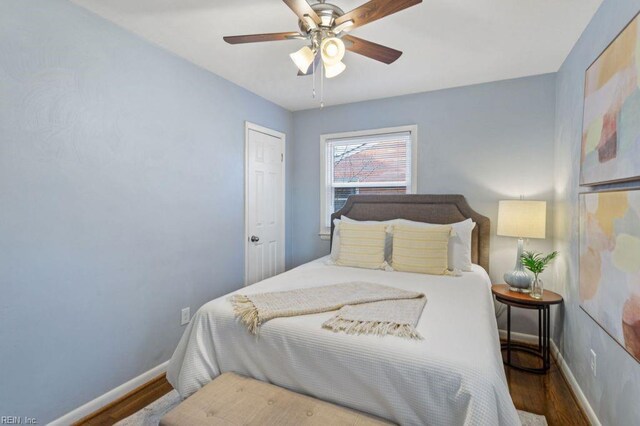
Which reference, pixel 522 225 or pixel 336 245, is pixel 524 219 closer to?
pixel 522 225

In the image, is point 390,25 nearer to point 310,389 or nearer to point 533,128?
point 533,128

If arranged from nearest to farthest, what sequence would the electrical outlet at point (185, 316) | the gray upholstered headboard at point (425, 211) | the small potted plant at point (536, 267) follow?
1. the small potted plant at point (536, 267)
2. the electrical outlet at point (185, 316)
3. the gray upholstered headboard at point (425, 211)

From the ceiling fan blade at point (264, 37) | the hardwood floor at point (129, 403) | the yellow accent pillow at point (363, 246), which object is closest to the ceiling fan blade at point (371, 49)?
the ceiling fan blade at point (264, 37)

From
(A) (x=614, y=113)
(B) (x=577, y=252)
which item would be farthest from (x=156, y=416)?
(A) (x=614, y=113)

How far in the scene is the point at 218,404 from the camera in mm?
1328

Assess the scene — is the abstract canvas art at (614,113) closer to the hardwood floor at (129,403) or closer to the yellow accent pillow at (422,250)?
the yellow accent pillow at (422,250)

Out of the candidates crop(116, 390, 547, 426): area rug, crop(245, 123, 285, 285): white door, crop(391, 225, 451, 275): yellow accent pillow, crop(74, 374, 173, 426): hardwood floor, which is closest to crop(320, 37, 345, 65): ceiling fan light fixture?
crop(391, 225, 451, 275): yellow accent pillow

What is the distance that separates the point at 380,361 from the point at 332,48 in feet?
4.96

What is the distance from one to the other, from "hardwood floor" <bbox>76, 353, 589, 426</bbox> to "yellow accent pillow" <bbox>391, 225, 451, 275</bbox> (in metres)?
0.92

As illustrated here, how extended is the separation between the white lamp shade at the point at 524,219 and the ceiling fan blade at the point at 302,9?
7.01ft

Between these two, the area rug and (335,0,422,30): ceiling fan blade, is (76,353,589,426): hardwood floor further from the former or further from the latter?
(335,0,422,30): ceiling fan blade

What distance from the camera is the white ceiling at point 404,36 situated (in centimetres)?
186

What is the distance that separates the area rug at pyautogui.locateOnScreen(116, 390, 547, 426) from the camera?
1828mm

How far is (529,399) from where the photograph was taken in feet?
6.81
